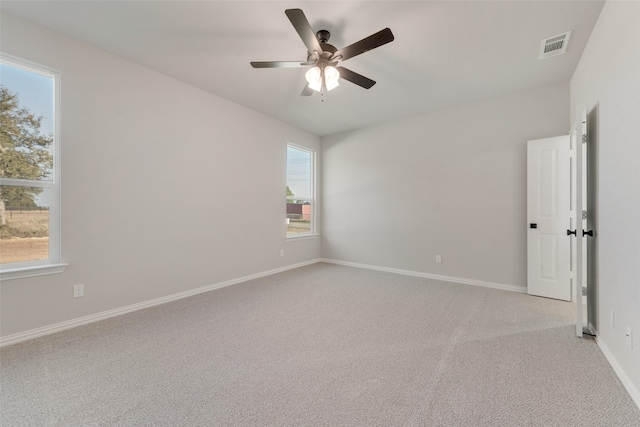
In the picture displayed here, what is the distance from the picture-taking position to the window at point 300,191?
5.01 metres

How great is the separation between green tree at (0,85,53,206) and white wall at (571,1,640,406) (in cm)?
443

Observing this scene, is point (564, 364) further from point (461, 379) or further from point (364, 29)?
point (364, 29)

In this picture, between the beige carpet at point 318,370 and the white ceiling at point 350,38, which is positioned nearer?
the beige carpet at point 318,370

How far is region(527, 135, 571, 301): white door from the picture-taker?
10.4 feet

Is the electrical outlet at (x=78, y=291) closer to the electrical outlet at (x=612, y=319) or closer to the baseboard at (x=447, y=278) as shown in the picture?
the baseboard at (x=447, y=278)

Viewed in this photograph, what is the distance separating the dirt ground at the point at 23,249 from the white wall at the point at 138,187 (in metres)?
0.15

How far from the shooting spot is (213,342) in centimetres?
219

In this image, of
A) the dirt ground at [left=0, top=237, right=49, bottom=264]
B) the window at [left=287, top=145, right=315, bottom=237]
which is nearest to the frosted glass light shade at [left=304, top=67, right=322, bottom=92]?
the window at [left=287, top=145, right=315, bottom=237]

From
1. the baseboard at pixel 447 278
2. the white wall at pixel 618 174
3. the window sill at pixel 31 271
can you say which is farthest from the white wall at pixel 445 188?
the window sill at pixel 31 271

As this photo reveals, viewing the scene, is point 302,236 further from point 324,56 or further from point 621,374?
point 621,374

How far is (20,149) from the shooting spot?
228 centimetres

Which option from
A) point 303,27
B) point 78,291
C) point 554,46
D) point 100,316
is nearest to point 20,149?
point 78,291

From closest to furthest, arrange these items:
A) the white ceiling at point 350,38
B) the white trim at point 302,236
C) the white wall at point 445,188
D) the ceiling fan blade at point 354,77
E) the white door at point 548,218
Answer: the white ceiling at point 350,38, the ceiling fan blade at point 354,77, the white door at point 548,218, the white wall at point 445,188, the white trim at point 302,236

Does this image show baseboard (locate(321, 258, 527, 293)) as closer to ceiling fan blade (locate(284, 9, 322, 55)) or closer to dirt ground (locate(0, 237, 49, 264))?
ceiling fan blade (locate(284, 9, 322, 55))
